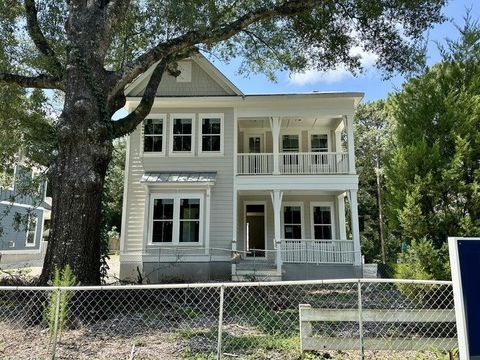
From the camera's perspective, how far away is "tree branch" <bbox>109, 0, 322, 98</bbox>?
887 cm

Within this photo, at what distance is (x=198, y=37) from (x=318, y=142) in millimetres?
9569

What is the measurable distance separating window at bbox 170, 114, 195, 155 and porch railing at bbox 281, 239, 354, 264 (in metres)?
5.33

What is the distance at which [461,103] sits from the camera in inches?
263

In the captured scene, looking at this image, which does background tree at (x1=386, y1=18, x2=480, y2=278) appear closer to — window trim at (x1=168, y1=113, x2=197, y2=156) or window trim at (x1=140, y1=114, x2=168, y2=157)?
window trim at (x1=168, y1=113, x2=197, y2=156)

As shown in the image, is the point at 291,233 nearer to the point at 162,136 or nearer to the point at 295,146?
the point at 295,146

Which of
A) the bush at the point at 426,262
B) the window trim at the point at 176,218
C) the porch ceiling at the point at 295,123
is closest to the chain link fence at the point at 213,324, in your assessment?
the bush at the point at 426,262

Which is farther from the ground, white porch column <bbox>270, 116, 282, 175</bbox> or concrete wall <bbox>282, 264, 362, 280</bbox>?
white porch column <bbox>270, 116, 282, 175</bbox>

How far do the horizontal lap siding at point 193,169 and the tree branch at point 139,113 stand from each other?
5.87 meters

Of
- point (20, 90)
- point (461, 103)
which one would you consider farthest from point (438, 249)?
point (20, 90)

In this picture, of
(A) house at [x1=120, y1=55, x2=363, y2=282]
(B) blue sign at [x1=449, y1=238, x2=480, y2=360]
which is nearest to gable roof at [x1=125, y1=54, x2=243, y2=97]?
(A) house at [x1=120, y1=55, x2=363, y2=282]

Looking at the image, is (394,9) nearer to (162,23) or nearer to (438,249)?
(162,23)

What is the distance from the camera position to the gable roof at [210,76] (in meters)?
15.7

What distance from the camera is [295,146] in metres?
17.8

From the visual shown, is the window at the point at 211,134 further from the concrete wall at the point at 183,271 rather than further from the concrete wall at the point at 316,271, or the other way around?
the concrete wall at the point at 316,271
